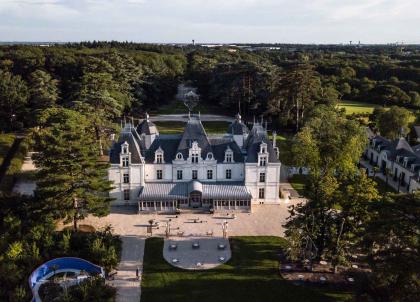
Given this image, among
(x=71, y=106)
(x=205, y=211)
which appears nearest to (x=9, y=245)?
(x=205, y=211)

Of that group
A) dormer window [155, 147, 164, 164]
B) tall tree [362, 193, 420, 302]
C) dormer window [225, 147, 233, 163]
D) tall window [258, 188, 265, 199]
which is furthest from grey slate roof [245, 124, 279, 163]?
tall tree [362, 193, 420, 302]

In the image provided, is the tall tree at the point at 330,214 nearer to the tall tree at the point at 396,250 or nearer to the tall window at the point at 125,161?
the tall tree at the point at 396,250

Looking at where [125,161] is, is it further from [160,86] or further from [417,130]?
[160,86]

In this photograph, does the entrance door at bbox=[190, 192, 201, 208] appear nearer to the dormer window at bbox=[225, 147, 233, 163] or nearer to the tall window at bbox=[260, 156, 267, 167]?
the dormer window at bbox=[225, 147, 233, 163]

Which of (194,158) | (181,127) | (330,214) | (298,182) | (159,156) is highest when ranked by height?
(159,156)

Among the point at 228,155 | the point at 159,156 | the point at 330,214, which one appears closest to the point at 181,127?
the point at 159,156

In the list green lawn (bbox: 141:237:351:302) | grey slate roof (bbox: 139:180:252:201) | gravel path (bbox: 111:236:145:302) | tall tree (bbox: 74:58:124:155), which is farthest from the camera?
tall tree (bbox: 74:58:124:155)
